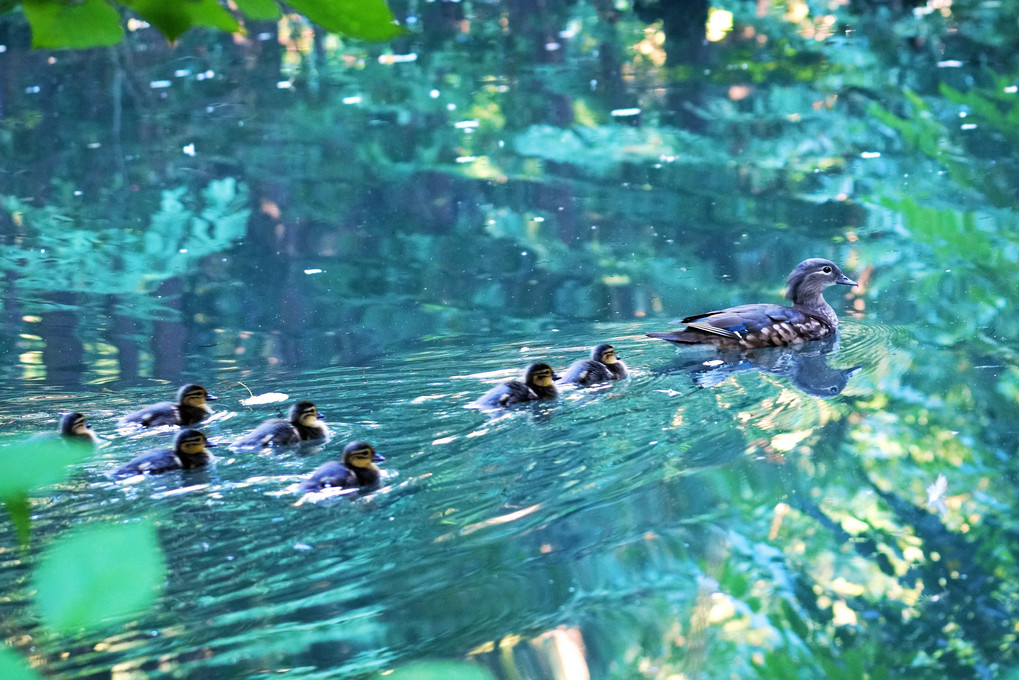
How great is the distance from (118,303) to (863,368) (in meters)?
3.98

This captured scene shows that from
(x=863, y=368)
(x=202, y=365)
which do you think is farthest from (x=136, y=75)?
(x=863, y=368)

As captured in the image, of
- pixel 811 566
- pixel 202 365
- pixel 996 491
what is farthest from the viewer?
pixel 202 365

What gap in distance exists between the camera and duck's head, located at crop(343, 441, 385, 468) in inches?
165

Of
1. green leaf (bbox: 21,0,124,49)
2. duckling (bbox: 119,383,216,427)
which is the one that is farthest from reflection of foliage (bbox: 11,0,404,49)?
duckling (bbox: 119,383,216,427)

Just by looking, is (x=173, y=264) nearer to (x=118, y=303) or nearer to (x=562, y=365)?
(x=118, y=303)

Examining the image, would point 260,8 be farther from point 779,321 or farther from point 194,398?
point 779,321

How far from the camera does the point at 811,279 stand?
6.14 m

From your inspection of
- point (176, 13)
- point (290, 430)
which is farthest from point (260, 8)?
point (290, 430)

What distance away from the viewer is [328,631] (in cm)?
307

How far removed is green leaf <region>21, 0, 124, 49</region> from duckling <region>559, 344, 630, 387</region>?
158 inches

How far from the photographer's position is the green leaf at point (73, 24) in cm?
110

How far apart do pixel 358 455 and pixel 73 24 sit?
318 centimetres

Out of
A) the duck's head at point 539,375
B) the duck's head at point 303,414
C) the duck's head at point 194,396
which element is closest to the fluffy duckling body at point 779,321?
the duck's head at point 539,375

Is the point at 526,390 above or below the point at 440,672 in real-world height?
below
